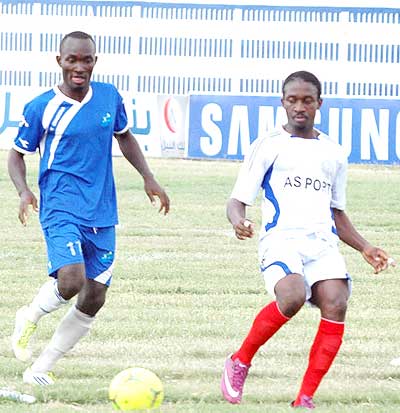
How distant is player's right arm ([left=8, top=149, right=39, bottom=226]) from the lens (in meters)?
7.64

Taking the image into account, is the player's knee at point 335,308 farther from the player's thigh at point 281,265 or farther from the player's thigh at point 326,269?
the player's thigh at point 281,265

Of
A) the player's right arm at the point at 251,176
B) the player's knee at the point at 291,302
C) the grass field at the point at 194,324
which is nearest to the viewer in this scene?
the player's knee at the point at 291,302

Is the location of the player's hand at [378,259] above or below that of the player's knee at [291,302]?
above

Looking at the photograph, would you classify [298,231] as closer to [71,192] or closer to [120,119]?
[71,192]

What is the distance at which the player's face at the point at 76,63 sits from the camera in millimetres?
7625

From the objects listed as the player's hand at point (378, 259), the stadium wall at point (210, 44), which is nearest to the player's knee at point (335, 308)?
the player's hand at point (378, 259)

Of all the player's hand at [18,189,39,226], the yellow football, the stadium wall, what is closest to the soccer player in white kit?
the yellow football

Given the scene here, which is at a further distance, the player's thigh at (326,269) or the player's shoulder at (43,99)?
the player's shoulder at (43,99)

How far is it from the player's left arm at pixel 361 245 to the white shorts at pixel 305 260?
19cm

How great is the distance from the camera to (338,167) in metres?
7.25

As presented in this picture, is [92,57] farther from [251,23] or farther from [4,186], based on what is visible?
[251,23]

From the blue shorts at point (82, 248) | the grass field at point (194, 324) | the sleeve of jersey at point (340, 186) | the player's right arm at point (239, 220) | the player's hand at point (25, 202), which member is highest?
the sleeve of jersey at point (340, 186)

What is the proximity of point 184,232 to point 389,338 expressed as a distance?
22.6 ft

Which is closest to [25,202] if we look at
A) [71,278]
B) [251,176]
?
[71,278]
